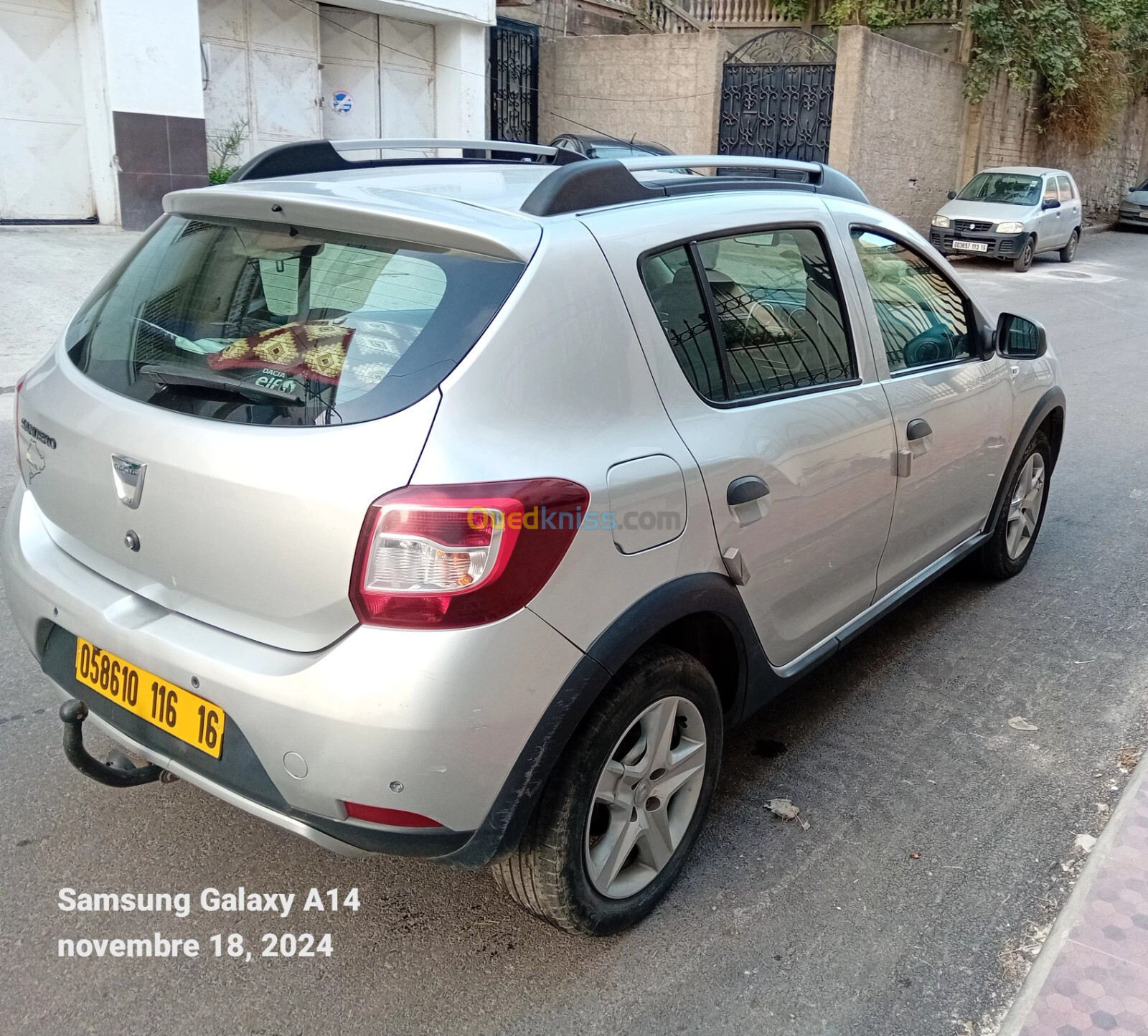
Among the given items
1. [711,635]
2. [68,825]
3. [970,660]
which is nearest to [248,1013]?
[68,825]

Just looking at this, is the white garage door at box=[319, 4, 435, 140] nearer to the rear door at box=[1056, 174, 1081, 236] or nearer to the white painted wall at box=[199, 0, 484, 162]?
the white painted wall at box=[199, 0, 484, 162]

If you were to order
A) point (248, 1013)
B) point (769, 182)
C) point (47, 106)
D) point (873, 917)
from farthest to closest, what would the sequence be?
point (47, 106) < point (769, 182) < point (873, 917) < point (248, 1013)

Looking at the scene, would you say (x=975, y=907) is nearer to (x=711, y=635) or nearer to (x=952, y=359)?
(x=711, y=635)

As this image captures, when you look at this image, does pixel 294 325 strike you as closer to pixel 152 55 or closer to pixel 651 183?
pixel 651 183

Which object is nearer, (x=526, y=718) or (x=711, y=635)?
(x=526, y=718)

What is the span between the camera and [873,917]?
8.91 feet

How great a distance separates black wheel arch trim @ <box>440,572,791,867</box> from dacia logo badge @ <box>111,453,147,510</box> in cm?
100

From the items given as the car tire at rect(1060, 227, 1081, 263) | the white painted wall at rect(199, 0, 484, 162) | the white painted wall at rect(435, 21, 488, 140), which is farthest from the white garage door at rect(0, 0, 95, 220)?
the car tire at rect(1060, 227, 1081, 263)

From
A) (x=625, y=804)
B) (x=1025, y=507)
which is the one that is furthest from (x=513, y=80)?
(x=625, y=804)

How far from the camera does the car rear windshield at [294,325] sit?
2158mm

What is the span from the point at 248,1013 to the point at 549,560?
47.6 inches

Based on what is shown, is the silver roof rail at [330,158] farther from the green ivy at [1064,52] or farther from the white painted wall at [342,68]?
the green ivy at [1064,52]

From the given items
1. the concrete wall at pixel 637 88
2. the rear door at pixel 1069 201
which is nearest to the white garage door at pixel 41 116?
the concrete wall at pixel 637 88

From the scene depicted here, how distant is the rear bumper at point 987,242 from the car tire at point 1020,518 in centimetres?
1430
